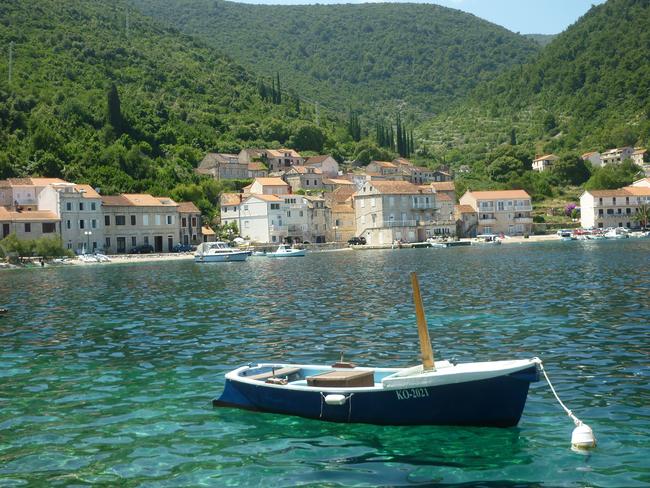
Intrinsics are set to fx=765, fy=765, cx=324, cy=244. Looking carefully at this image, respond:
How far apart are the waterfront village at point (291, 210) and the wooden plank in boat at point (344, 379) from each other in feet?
286

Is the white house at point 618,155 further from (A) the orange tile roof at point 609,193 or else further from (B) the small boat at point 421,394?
(B) the small boat at point 421,394

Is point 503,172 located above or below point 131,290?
above

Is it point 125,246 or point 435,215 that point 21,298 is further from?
point 435,215

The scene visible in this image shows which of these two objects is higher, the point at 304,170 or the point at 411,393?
the point at 304,170

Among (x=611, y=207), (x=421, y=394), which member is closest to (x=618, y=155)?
(x=611, y=207)

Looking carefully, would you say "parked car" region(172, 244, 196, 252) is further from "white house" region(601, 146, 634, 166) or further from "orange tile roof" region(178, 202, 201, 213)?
"white house" region(601, 146, 634, 166)

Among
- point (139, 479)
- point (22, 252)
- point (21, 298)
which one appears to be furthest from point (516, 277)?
point (22, 252)

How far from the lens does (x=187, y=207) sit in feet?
384

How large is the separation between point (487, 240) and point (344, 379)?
385ft

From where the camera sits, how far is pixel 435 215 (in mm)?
133000

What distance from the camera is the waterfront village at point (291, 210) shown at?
103 meters

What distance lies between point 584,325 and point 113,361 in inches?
671

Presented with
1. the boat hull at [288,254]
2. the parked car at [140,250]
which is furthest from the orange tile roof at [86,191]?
the boat hull at [288,254]

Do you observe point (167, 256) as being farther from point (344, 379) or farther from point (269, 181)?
point (344, 379)
